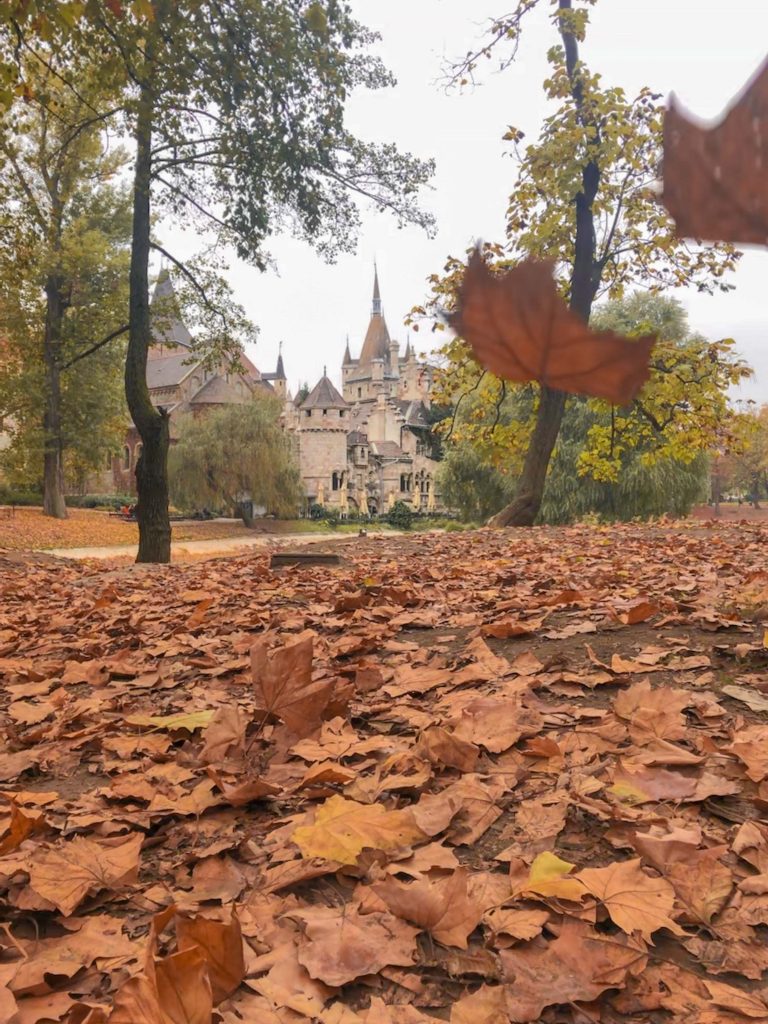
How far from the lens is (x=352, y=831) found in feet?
4.44

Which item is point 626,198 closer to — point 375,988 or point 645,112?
point 645,112

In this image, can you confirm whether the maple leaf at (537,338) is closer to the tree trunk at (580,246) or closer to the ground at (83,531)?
the tree trunk at (580,246)

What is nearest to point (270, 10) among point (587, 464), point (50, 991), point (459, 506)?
point (587, 464)

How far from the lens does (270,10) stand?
15.5 feet

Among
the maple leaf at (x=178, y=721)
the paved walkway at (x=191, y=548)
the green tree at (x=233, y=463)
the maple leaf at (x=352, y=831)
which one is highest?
the green tree at (x=233, y=463)

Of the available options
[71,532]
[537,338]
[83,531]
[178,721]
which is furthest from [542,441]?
[83,531]

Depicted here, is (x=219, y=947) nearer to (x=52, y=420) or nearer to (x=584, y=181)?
(x=584, y=181)

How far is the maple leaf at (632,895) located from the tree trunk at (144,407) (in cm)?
931

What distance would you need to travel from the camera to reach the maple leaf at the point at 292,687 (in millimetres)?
1986

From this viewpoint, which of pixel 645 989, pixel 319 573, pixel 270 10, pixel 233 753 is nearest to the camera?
pixel 645 989

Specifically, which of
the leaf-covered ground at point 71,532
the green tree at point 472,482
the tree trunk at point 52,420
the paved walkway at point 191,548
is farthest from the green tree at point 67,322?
the green tree at point 472,482

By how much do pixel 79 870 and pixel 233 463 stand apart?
104 feet

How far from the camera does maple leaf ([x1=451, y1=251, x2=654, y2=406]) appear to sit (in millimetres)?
470

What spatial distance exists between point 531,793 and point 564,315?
129cm
